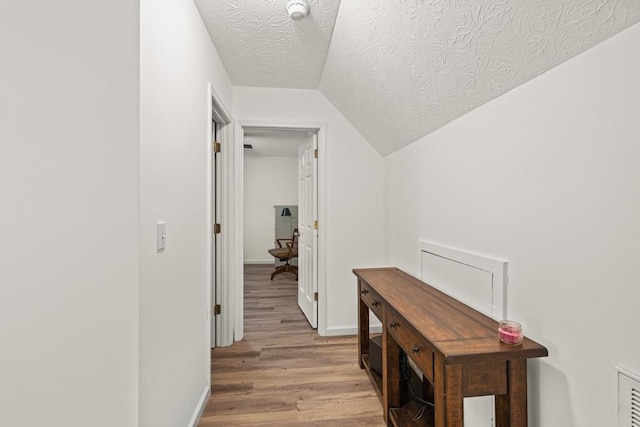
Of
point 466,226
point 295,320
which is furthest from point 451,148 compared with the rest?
point 295,320

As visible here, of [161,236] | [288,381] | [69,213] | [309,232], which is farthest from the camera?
[309,232]

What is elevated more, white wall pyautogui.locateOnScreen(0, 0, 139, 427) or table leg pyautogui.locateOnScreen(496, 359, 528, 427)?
white wall pyautogui.locateOnScreen(0, 0, 139, 427)

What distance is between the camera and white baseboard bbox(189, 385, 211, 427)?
A: 1756 mm

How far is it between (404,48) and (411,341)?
4.69 feet

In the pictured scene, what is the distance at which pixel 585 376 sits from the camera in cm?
99

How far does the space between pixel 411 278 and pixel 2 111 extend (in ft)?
7.27

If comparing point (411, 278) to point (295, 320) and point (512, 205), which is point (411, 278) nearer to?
point (512, 205)

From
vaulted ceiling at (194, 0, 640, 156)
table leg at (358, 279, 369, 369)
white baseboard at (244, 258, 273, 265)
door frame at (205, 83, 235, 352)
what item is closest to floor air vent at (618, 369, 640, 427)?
vaulted ceiling at (194, 0, 640, 156)

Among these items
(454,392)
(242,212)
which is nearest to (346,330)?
(242,212)

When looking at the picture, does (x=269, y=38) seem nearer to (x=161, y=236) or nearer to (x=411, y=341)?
(x=161, y=236)

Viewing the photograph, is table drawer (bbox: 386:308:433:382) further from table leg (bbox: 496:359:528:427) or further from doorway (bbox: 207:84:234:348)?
doorway (bbox: 207:84:234:348)

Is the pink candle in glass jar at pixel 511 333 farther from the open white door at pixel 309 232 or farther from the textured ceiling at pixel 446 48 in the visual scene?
the open white door at pixel 309 232

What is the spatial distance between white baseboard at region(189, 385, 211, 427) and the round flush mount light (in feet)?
7.60

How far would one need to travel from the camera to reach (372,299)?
2.14m
